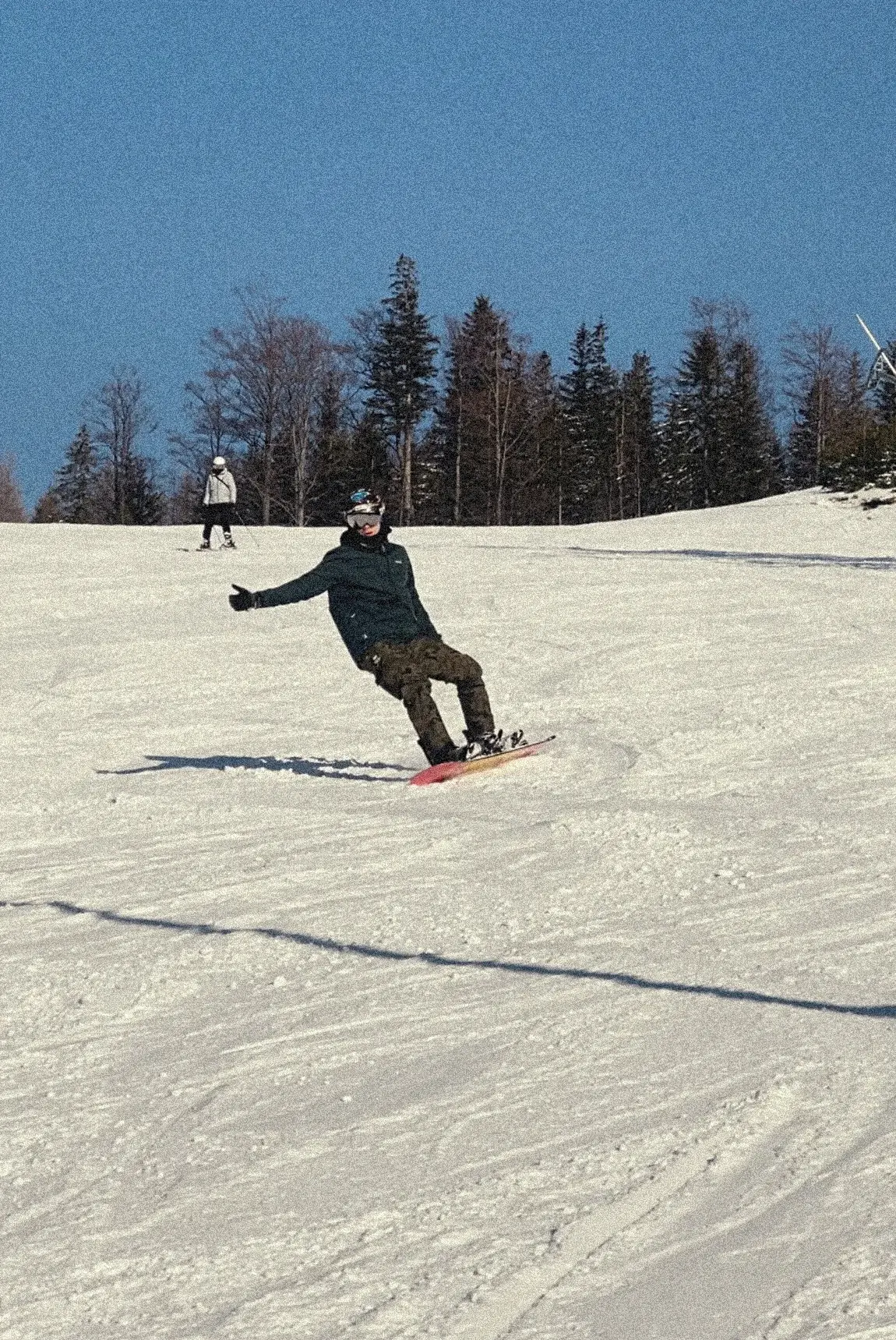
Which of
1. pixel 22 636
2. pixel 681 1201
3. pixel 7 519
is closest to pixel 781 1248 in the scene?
pixel 681 1201

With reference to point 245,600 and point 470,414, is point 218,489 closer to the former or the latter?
point 245,600

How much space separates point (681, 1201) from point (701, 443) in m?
74.8

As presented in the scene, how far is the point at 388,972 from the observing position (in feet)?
18.3

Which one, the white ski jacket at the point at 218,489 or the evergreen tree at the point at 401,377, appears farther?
the evergreen tree at the point at 401,377

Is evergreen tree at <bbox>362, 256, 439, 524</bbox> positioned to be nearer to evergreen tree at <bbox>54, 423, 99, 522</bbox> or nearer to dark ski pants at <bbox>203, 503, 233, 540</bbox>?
evergreen tree at <bbox>54, 423, 99, 522</bbox>

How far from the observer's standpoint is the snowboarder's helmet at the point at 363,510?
984 centimetres

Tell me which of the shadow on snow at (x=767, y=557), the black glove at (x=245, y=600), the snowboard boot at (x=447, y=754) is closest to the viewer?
the black glove at (x=245, y=600)

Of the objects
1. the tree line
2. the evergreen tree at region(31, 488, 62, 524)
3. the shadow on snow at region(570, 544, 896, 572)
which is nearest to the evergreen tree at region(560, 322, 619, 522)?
the tree line

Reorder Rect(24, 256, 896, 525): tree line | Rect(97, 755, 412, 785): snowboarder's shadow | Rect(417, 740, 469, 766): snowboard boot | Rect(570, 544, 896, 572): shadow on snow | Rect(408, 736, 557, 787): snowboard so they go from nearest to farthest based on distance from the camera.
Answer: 1. Rect(408, 736, 557, 787): snowboard
2. Rect(417, 740, 469, 766): snowboard boot
3. Rect(97, 755, 412, 785): snowboarder's shadow
4. Rect(570, 544, 896, 572): shadow on snow
5. Rect(24, 256, 896, 525): tree line

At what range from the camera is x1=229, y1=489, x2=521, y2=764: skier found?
32.1 feet

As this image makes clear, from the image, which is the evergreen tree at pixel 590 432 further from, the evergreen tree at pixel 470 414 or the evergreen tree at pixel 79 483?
the evergreen tree at pixel 79 483

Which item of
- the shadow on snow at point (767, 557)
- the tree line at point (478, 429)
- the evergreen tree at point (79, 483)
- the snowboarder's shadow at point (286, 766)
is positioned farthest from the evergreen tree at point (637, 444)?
the snowboarder's shadow at point (286, 766)

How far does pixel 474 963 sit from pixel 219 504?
2104 centimetres

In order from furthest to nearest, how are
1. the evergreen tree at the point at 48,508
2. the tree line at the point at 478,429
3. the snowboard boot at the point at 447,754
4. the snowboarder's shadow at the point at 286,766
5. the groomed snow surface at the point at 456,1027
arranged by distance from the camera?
the evergreen tree at the point at 48,508
the tree line at the point at 478,429
the snowboarder's shadow at the point at 286,766
the snowboard boot at the point at 447,754
the groomed snow surface at the point at 456,1027
